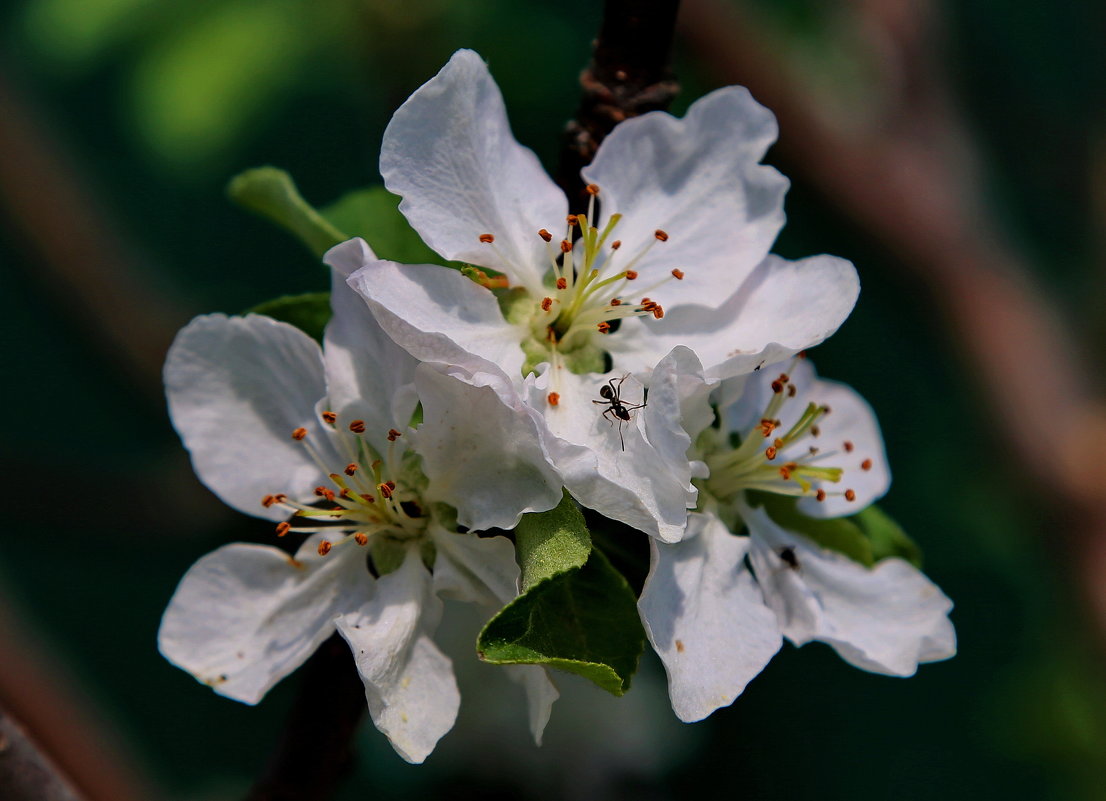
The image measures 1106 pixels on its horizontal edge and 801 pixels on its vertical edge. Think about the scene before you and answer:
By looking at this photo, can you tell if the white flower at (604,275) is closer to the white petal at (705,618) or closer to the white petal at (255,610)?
the white petal at (705,618)

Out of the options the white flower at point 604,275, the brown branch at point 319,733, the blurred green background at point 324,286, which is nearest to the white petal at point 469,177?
the white flower at point 604,275

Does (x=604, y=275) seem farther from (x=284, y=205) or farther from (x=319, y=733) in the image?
(x=319, y=733)

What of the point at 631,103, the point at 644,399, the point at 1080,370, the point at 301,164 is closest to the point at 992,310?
the point at 1080,370

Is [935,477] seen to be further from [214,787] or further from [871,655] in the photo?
[871,655]

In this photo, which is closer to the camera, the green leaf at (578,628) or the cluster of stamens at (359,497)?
the green leaf at (578,628)

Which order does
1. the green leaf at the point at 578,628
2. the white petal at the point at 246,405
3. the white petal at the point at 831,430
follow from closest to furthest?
the green leaf at the point at 578,628
the white petal at the point at 246,405
the white petal at the point at 831,430

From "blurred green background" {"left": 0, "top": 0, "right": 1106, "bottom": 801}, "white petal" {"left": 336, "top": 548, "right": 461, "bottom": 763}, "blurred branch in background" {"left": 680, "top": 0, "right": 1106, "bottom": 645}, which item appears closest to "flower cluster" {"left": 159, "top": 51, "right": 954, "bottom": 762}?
"white petal" {"left": 336, "top": 548, "right": 461, "bottom": 763}
